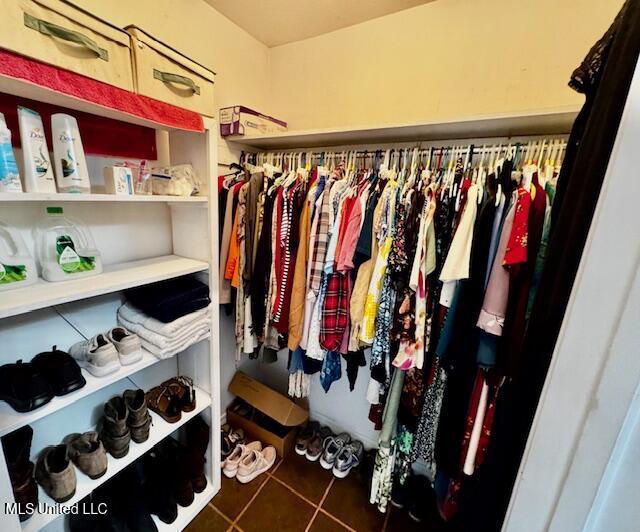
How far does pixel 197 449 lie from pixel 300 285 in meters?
0.92

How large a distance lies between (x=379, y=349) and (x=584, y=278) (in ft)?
2.83

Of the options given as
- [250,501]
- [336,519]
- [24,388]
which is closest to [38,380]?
[24,388]

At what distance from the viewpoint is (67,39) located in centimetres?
70

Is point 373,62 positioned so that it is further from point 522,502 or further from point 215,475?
point 215,475

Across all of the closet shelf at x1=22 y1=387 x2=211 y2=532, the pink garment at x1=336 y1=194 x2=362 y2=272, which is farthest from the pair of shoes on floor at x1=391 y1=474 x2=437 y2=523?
the pink garment at x1=336 y1=194 x2=362 y2=272

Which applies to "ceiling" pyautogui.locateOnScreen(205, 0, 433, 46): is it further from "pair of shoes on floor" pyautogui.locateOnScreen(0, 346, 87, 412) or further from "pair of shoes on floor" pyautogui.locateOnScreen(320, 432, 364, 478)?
"pair of shoes on floor" pyautogui.locateOnScreen(320, 432, 364, 478)

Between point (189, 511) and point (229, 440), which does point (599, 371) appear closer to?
point (189, 511)


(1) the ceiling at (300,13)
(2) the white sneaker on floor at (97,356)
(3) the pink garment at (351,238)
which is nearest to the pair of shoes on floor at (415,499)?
(3) the pink garment at (351,238)

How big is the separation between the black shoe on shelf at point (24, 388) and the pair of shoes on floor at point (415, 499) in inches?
60.0

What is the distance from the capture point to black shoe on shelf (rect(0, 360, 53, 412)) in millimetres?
767

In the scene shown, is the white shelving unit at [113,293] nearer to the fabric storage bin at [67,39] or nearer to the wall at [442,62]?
the fabric storage bin at [67,39]

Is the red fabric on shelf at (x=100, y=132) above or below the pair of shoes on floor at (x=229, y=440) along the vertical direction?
above

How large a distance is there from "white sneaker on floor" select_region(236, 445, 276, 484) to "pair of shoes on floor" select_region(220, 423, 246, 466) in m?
0.12

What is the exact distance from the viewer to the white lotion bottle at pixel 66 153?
78 cm
